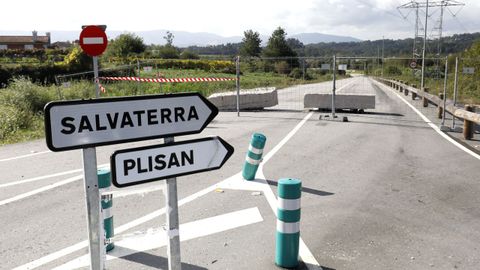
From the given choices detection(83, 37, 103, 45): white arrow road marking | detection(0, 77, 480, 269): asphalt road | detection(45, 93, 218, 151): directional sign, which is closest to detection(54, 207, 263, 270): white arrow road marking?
detection(0, 77, 480, 269): asphalt road

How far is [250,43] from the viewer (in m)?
108

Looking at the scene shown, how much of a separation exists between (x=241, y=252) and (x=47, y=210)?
125 inches

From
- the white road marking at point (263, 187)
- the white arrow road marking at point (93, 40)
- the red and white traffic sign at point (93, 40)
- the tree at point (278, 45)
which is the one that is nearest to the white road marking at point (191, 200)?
the white road marking at point (263, 187)

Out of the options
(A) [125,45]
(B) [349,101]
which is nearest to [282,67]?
(B) [349,101]

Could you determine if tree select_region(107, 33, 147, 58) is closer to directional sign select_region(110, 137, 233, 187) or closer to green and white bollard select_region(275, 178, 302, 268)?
green and white bollard select_region(275, 178, 302, 268)

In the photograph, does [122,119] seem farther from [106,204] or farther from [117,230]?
[117,230]

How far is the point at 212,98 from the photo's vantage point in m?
18.8

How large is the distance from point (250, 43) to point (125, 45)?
Answer: 45.1 metres

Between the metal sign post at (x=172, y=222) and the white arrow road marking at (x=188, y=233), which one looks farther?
the white arrow road marking at (x=188, y=233)

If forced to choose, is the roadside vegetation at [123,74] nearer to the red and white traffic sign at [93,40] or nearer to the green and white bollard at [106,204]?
the red and white traffic sign at [93,40]

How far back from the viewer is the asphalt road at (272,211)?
493cm

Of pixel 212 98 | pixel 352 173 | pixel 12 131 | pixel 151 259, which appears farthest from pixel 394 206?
pixel 212 98

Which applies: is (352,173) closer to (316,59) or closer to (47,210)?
(47,210)

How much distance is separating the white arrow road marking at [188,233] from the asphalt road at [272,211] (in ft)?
0.04
